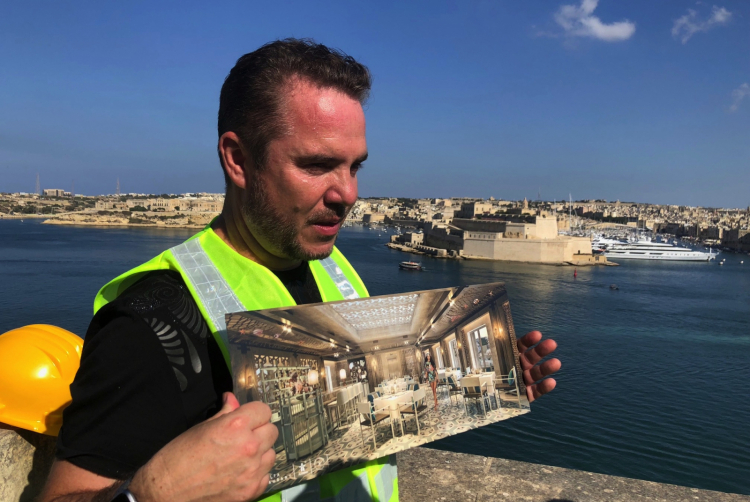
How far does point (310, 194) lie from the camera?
738 mm

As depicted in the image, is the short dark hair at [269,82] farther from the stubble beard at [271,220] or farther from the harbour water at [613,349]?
the harbour water at [613,349]

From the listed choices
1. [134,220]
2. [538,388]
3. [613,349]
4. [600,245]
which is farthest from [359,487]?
[134,220]

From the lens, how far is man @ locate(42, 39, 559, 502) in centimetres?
53

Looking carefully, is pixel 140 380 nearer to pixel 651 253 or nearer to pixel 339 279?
pixel 339 279

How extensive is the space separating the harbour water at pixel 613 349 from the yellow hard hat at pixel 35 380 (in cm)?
702

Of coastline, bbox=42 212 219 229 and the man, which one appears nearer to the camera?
the man

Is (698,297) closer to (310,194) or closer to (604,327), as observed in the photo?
(604,327)

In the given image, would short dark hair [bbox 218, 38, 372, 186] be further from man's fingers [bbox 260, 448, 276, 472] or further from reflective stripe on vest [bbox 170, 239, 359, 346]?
man's fingers [bbox 260, 448, 276, 472]

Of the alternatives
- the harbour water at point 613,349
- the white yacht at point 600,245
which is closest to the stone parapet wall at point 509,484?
the harbour water at point 613,349

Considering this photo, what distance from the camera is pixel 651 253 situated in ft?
117

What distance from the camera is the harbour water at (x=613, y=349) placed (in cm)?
745

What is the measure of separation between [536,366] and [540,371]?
0.01m

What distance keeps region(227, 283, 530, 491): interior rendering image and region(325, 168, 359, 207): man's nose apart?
0.49 feet

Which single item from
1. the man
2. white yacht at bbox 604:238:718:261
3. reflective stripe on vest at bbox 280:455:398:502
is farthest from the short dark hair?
white yacht at bbox 604:238:718:261
